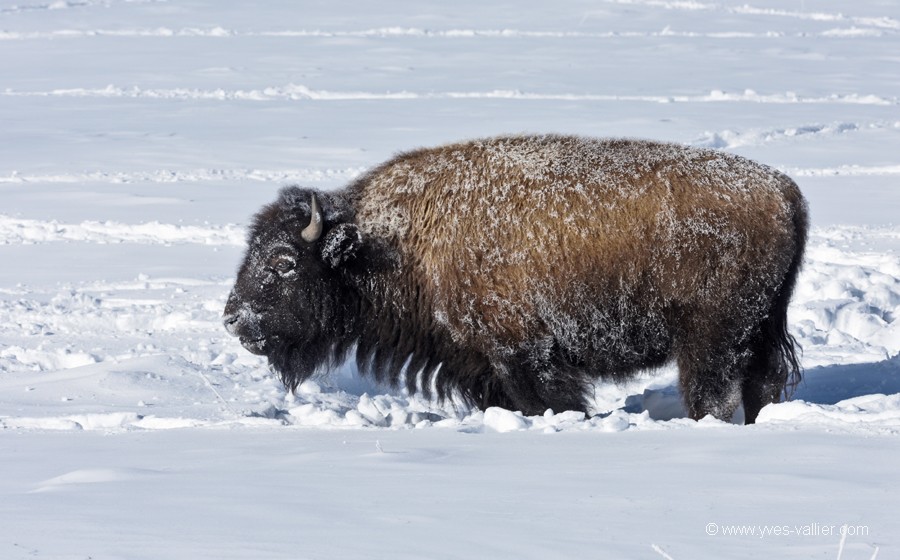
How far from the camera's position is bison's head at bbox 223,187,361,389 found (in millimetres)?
5414

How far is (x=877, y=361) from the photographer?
20.5ft

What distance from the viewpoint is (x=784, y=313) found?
5152 millimetres

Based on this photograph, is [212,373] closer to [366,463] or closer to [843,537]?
[366,463]

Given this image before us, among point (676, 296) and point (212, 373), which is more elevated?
point (676, 296)

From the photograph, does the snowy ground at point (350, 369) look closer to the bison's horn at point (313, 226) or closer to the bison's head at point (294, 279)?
the bison's head at point (294, 279)

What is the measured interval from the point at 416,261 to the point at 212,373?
1.48 m

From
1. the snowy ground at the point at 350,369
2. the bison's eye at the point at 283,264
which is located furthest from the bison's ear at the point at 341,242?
the snowy ground at the point at 350,369

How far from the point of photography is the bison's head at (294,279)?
17.8 feet

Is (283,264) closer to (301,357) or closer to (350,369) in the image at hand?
(301,357)

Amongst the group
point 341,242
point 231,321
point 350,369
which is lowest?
point 350,369

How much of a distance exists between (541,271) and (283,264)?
1253 millimetres

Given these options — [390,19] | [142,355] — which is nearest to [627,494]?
[142,355]

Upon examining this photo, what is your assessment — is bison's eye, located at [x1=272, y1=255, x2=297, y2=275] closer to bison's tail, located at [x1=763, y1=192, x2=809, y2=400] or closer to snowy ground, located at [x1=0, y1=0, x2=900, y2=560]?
snowy ground, located at [x1=0, y1=0, x2=900, y2=560]

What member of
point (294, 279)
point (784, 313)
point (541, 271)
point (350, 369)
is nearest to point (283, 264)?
point (294, 279)
